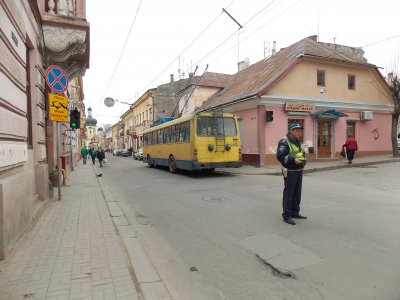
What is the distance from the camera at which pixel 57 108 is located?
7.91 m

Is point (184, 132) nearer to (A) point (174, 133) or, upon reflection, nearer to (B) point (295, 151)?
(A) point (174, 133)

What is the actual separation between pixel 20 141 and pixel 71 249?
2.16 meters

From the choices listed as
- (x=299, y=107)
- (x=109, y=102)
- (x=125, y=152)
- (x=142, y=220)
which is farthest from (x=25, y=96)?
(x=125, y=152)

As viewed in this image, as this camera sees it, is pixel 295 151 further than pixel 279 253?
Yes

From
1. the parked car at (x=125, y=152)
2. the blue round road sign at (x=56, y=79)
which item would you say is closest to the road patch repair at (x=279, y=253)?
the blue round road sign at (x=56, y=79)

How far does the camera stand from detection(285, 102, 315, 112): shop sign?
18.5 m

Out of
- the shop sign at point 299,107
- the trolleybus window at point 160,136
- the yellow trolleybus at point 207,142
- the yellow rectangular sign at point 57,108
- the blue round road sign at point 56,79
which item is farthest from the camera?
the trolleybus window at point 160,136

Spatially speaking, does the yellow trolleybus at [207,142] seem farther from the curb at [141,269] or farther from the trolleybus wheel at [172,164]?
the curb at [141,269]

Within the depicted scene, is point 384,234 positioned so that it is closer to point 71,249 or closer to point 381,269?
point 381,269

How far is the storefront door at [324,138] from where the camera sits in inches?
786

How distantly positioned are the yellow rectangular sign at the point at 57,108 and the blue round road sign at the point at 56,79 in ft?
0.73

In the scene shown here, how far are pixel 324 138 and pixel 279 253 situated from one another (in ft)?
56.4

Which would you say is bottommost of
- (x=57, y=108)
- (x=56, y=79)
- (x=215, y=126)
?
(x=215, y=126)

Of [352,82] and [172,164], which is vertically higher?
[352,82]
